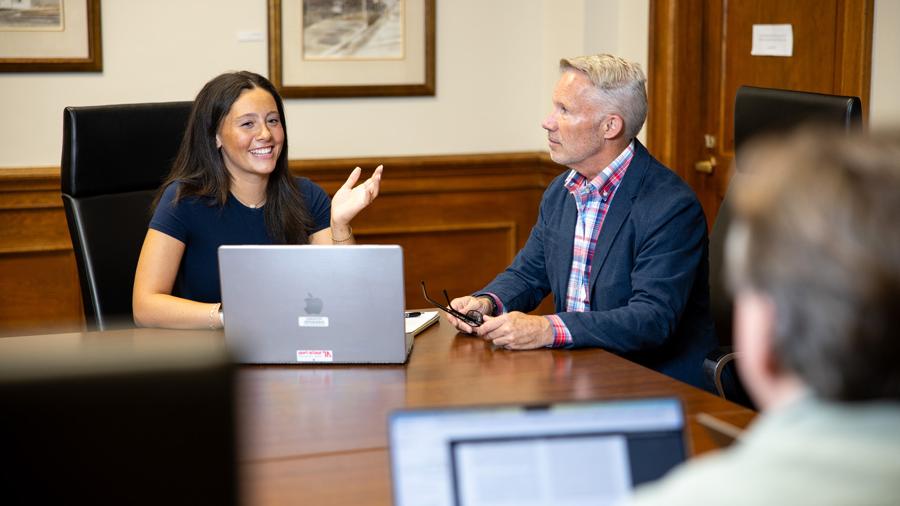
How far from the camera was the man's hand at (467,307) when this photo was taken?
248 cm

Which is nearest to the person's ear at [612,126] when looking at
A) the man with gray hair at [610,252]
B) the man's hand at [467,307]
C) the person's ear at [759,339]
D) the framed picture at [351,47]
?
the man with gray hair at [610,252]

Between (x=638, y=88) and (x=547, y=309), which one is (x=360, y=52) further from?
(x=638, y=88)

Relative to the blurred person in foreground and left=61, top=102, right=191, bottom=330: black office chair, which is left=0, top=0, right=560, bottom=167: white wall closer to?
left=61, top=102, right=191, bottom=330: black office chair

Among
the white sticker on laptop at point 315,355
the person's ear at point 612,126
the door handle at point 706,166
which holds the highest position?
the person's ear at point 612,126

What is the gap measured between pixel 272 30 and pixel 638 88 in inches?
81.9

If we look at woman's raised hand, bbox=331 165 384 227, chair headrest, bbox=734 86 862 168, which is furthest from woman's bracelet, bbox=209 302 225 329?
chair headrest, bbox=734 86 862 168

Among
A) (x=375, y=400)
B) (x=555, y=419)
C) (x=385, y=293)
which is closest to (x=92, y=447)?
(x=555, y=419)

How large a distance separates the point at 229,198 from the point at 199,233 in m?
0.15

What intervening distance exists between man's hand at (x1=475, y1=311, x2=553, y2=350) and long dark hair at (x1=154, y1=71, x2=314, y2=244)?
0.81m

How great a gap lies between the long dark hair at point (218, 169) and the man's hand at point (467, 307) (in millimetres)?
546

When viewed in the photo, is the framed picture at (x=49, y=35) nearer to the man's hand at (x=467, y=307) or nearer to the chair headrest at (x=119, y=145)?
the chair headrest at (x=119, y=145)

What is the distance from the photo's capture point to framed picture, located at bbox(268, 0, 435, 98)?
14.5ft

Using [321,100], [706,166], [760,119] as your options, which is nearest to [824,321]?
[760,119]

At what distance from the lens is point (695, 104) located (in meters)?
4.29
